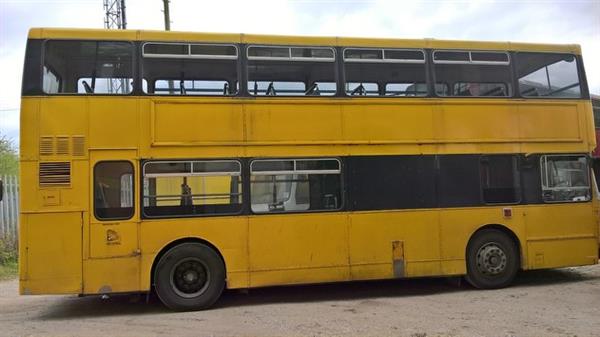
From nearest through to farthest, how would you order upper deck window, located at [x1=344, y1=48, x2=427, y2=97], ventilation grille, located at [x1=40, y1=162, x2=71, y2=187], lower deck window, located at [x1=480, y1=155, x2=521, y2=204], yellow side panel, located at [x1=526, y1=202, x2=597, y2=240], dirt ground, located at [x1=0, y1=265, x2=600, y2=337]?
dirt ground, located at [x1=0, y1=265, x2=600, y2=337]
ventilation grille, located at [x1=40, y1=162, x2=71, y2=187]
upper deck window, located at [x1=344, y1=48, x2=427, y2=97]
lower deck window, located at [x1=480, y1=155, x2=521, y2=204]
yellow side panel, located at [x1=526, y1=202, x2=597, y2=240]

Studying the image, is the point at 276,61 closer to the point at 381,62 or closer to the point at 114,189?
the point at 381,62

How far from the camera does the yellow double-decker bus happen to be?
7.61 meters

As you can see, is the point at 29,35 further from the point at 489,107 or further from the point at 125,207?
the point at 489,107

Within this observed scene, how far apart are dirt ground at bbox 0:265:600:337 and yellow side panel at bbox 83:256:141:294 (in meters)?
0.40

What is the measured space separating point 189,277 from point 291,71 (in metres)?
3.37

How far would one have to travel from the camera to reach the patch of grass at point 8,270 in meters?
12.0

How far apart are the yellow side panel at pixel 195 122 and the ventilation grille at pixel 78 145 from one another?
0.95 metres

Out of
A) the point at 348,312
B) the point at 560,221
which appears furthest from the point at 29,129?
the point at 560,221

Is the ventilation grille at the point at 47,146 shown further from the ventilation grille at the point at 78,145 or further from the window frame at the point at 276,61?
the window frame at the point at 276,61

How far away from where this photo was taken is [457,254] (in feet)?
28.8

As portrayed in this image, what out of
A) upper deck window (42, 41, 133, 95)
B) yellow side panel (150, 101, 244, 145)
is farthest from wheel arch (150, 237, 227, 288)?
upper deck window (42, 41, 133, 95)

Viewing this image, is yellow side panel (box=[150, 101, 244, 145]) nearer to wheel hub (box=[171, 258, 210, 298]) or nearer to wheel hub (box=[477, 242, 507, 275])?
wheel hub (box=[171, 258, 210, 298])

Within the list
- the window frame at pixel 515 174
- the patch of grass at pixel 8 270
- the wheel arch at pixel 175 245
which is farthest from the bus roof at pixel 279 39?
the patch of grass at pixel 8 270

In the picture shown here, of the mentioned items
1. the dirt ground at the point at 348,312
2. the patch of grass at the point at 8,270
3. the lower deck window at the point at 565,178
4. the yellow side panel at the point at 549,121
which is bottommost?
the dirt ground at the point at 348,312
